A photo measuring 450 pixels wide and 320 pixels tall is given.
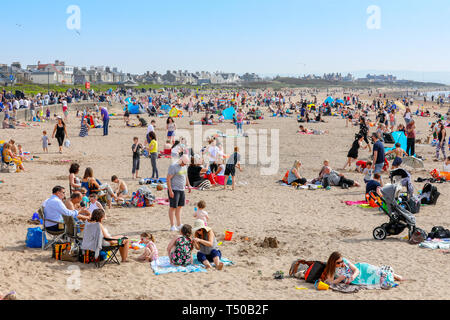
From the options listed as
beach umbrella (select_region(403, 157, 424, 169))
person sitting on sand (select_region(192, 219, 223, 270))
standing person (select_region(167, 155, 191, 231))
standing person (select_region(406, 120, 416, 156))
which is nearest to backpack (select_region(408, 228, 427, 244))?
person sitting on sand (select_region(192, 219, 223, 270))

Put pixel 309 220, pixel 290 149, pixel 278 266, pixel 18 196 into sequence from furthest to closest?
pixel 290 149, pixel 18 196, pixel 309 220, pixel 278 266

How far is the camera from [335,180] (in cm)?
1387

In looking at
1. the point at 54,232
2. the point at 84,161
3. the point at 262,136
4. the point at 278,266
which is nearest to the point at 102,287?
the point at 54,232

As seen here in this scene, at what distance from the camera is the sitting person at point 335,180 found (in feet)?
44.9

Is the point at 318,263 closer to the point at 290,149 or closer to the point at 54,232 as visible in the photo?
the point at 54,232

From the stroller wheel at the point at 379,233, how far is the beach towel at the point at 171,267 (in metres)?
3.12

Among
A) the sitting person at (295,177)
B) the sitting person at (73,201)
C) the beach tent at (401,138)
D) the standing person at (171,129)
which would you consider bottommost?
the sitting person at (295,177)

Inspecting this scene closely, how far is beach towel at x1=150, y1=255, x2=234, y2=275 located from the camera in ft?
23.7

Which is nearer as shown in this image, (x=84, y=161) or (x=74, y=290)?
(x=74, y=290)

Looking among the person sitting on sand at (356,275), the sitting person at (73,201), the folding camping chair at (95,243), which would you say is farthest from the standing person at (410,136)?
the folding camping chair at (95,243)

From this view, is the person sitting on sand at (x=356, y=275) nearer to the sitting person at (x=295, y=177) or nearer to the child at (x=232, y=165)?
the child at (x=232, y=165)

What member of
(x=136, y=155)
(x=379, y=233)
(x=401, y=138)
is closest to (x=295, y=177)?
(x=136, y=155)

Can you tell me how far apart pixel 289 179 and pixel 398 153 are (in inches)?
189

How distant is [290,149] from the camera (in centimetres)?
2184
